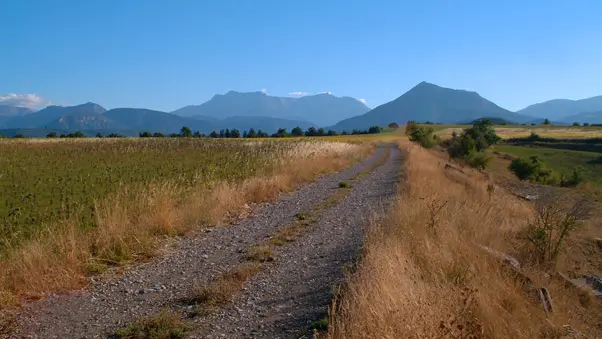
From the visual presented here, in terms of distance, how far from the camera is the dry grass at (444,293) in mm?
3746

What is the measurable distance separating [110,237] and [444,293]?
623 centimetres

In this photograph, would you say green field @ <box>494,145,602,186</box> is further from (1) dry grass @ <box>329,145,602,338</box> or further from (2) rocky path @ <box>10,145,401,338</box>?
Answer: (2) rocky path @ <box>10,145,401,338</box>

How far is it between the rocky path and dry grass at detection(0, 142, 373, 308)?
17.0 inches

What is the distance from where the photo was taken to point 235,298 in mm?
5789

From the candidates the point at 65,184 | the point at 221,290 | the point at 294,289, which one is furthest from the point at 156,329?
the point at 65,184

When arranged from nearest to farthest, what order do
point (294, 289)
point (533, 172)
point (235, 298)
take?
point (235, 298), point (294, 289), point (533, 172)

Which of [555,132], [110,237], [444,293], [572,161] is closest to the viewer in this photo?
[444,293]

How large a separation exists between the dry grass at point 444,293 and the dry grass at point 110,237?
440cm

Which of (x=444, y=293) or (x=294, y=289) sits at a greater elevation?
(x=444, y=293)

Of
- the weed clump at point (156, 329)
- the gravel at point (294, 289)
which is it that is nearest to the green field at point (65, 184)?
the weed clump at point (156, 329)

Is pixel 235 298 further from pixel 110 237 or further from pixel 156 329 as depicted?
pixel 110 237

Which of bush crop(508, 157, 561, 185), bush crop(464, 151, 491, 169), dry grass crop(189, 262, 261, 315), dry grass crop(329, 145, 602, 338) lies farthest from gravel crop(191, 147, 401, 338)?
bush crop(508, 157, 561, 185)

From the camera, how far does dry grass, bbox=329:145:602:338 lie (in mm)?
3746

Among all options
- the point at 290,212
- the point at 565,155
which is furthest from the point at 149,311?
the point at 565,155
